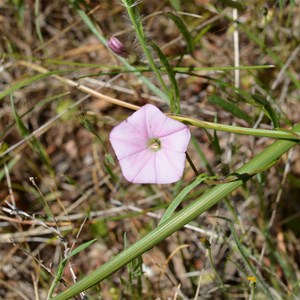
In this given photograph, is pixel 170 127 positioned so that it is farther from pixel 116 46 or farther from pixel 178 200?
pixel 116 46

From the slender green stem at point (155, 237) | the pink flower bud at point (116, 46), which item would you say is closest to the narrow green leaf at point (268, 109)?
the slender green stem at point (155, 237)

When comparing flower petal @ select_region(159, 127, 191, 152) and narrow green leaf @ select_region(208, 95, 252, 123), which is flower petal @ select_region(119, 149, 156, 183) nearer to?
flower petal @ select_region(159, 127, 191, 152)

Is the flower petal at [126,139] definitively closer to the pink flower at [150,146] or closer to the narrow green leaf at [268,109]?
the pink flower at [150,146]

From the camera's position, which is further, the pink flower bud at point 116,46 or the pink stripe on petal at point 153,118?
the pink flower bud at point 116,46

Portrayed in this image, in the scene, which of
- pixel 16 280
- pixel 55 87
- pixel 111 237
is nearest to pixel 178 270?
pixel 111 237

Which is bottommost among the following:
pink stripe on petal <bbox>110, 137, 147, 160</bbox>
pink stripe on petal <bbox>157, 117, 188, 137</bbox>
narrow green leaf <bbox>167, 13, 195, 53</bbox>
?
pink stripe on petal <bbox>110, 137, 147, 160</bbox>

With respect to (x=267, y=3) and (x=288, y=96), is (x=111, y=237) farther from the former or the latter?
(x=267, y=3)

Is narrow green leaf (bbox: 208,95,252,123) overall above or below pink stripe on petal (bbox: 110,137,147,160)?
below

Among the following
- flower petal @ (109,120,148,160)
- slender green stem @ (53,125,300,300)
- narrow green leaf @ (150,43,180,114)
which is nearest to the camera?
slender green stem @ (53,125,300,300)

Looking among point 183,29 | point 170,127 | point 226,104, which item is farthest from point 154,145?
point 183,29

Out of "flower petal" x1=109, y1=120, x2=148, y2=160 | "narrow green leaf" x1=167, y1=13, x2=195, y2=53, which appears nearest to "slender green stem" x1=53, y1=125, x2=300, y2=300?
"flower petal" x1=109, y1=120, x2=148, y2=160
